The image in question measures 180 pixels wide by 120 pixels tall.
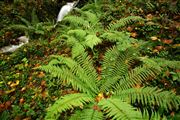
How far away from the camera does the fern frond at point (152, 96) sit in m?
3.20

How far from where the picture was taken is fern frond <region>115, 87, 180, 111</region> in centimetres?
320

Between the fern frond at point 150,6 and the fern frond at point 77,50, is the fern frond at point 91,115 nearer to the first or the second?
the fern frond at point 77,50

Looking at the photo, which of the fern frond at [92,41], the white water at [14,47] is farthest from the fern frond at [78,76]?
the white water at [14,47]

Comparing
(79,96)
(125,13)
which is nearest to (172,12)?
(125,13)

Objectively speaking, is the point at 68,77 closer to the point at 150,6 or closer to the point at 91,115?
the point at 91,115

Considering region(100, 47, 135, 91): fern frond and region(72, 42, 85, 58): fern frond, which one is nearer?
region(100, 47, 135, 91): fern frond

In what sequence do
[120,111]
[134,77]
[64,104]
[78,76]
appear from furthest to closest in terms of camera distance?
[78,76]
[134,77]
[64,104]
[120,111]

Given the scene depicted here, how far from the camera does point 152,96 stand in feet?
11.0

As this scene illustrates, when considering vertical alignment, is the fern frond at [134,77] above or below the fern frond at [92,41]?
below

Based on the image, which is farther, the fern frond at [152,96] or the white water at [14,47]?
the white water at [14,47]

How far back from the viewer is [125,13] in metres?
6.14

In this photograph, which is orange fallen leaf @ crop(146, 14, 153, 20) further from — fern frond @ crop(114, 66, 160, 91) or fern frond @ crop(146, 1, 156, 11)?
fern frond @ crop(114, 66, 160, 91)

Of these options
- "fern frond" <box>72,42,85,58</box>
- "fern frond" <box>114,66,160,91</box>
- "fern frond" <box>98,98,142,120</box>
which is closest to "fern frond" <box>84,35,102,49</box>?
"fern frond" <box>72,42,85,58</box>

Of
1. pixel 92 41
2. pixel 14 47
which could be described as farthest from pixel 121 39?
pixel 14 47
